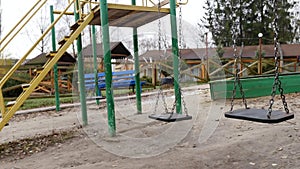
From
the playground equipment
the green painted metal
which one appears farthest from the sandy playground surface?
the green painted metal

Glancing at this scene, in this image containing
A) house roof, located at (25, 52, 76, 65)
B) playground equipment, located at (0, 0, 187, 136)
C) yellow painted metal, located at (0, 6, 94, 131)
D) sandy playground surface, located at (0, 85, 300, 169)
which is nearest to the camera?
sandy playground surface, located at (0, 85, 300, 169)

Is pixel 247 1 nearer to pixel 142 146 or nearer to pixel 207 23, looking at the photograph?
pixel 207 23

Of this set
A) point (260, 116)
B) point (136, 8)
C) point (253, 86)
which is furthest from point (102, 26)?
point (253, 86)

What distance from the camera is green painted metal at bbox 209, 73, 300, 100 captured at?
757 cm

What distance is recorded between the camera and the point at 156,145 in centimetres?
406

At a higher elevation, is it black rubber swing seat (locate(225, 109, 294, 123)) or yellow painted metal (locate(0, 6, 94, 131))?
yellow painted metal (locate(0, 6, 94, 131))

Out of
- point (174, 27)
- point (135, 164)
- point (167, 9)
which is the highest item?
point (167, 9)

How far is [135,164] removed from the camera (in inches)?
130

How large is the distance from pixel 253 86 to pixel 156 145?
4.72 metres

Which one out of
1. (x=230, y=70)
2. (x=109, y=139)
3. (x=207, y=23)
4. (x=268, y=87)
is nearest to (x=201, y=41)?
(x=207, y=23)

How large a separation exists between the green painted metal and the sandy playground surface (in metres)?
1.66

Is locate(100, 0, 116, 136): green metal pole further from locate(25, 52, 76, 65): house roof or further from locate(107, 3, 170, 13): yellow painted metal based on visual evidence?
locate(25, 52, 76, 65): house roof

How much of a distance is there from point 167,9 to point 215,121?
2.21 meters

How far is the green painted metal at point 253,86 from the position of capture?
7.57 metres
